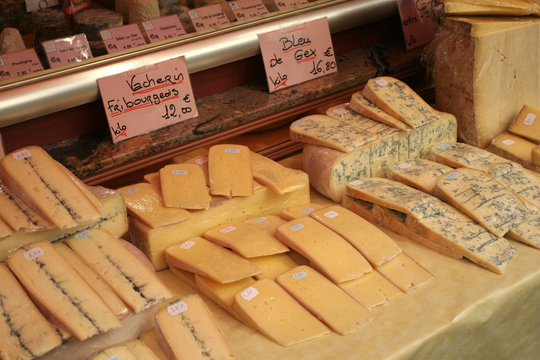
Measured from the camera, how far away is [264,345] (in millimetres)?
1622

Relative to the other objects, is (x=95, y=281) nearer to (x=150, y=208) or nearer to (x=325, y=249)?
(x=150, y=208)

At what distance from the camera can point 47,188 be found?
1.73m

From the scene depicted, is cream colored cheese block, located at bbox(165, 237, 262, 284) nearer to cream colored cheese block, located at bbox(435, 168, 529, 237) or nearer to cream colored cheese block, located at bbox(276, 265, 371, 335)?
cream colored cheese block, located at bbox(276, 265, 371, 335)

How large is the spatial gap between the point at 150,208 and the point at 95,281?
1.51ft

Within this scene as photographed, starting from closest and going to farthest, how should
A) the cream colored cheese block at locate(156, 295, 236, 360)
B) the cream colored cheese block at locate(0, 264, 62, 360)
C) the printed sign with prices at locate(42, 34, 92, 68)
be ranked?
the cream colored cheese block at locate(0, 264, 62, 360) < the cream colored cheese block at locate(156, 295, 236, 360) < the printed sign with prices at locate(42, 34, 92, 68)

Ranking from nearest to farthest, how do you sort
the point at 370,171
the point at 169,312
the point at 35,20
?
the point at 169,312 → the point at 370,171 → the point at 35,20

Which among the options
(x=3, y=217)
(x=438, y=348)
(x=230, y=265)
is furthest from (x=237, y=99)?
(x=438, y=348)

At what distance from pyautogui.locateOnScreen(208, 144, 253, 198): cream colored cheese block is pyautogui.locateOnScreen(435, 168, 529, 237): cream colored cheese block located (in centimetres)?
68

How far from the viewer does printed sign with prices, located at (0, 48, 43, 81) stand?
2.38m

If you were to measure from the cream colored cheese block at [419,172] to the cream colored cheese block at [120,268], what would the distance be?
104 centimetres

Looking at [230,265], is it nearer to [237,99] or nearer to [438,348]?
[438,348]

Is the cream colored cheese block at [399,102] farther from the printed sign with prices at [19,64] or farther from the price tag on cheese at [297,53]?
the printed sign with prices at [19,64]

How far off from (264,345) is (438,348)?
498mm

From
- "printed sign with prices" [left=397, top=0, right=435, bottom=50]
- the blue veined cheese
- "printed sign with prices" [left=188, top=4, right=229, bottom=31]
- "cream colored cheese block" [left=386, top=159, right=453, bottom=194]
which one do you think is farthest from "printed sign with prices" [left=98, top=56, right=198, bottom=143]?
"printed sign with prices" [left=397, top=0, right=435, bottom=50]
